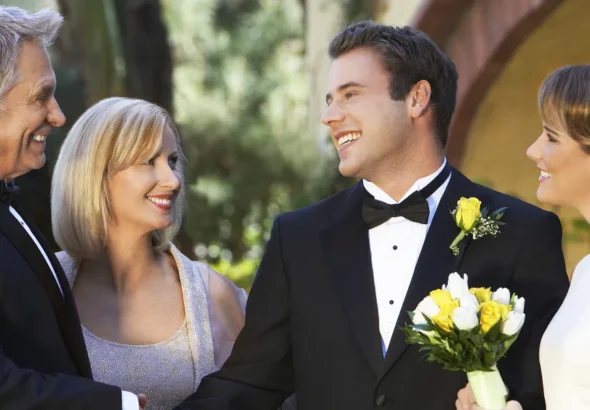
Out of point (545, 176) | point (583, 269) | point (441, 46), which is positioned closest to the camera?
point (583, 269)

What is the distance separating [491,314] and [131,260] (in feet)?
5.82

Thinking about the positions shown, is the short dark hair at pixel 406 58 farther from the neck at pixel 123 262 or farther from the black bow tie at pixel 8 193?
the black bow tie at pixel 8 193

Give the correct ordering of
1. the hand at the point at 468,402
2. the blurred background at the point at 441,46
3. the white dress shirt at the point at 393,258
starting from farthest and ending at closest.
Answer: the blurred background at the point at 441,46
the white dress shirt at the point at 393,258
the hand at the point at 468,402

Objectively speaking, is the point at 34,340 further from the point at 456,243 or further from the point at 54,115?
the point at 456,243

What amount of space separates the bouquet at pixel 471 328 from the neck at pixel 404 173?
2.50ft

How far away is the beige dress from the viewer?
4.11 m

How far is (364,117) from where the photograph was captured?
377 cm

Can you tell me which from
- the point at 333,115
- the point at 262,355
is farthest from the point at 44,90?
the point at 262,355

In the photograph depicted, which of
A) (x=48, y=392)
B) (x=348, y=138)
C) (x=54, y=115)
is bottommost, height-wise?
(x=48, y=392)

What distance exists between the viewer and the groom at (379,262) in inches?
137

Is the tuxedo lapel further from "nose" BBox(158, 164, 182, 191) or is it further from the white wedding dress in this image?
the white wedding dress

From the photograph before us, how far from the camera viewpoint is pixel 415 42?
394 cm

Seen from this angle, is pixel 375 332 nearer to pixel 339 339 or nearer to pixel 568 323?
pixel 339 339

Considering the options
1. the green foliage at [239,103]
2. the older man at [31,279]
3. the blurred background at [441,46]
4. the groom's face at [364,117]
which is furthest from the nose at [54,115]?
the green foliage at [239,103]
